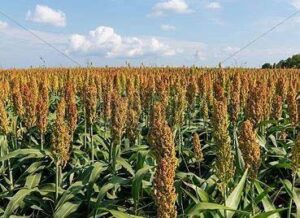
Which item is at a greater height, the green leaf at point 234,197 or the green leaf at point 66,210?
the green leaf at point 234,197

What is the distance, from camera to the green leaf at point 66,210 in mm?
3980

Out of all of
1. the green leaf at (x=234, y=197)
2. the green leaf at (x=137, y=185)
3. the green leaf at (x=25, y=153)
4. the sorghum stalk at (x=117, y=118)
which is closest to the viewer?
the green leaf at (x=234, y=197)

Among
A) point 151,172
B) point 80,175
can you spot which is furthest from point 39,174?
point 151,172

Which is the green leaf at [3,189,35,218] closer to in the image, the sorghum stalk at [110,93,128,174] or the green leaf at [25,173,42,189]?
the green leaf at [25,173,42,189]

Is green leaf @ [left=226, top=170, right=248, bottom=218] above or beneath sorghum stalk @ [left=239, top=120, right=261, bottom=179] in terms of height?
beneath

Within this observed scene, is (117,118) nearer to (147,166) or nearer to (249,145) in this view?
(147,166)

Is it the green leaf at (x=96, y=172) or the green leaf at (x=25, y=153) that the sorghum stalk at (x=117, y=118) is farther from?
the green leaf at (x=25, y=153)

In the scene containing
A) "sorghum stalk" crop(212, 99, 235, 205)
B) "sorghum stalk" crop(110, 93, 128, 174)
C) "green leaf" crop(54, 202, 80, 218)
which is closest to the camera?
"sorghum stalk" crop(212, 99, 235, 205)

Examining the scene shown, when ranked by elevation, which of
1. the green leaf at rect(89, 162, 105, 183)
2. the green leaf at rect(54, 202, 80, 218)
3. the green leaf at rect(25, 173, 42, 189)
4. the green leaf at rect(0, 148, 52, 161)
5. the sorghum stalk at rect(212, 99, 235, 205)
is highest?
the sorghum stalk at rect(212, 99, 235, 205)

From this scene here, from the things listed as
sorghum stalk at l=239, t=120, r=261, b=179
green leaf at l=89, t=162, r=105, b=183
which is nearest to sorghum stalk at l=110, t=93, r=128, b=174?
green leaf at l=89, t=162, r=105, b=183

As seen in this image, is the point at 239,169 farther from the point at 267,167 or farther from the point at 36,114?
the point at 36,114

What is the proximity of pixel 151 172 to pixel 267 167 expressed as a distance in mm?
1137

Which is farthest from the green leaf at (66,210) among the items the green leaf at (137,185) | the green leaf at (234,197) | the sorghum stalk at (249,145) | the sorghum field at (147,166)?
the sorghum stalk at (249,145)

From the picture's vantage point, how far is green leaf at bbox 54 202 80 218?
13.1ft
